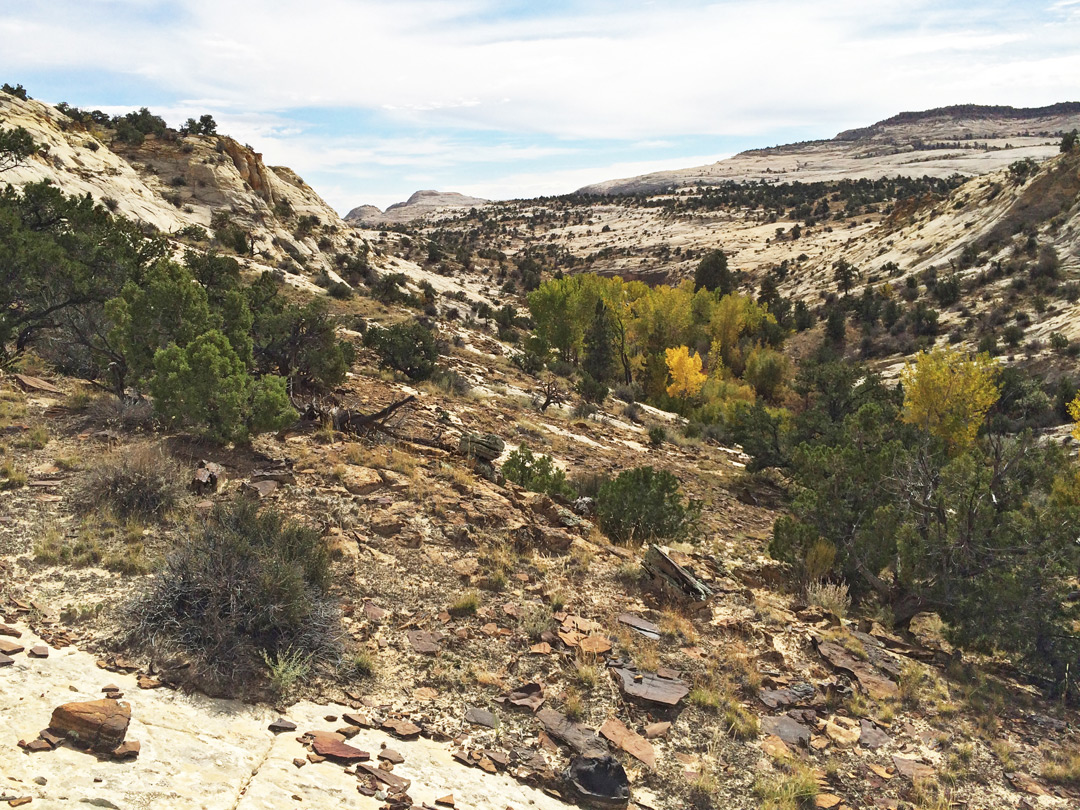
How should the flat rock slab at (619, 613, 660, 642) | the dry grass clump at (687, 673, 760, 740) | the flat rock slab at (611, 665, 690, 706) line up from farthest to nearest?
the flat rock slab at (619, 613, 660, 642) → the flat rock slab at (611, 665, 690, 706) → the dry grass clump at (687, 673, 760, 740)

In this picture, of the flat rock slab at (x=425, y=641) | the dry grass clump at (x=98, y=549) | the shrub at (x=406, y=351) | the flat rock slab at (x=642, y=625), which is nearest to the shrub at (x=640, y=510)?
the flat rock slab at (x=642, y=625)

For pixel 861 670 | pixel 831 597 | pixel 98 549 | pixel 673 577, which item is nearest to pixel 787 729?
pixel 861 670

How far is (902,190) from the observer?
83.7m

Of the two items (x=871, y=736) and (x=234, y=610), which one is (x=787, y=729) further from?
(x=234, y=610)

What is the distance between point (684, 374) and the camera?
34.3m

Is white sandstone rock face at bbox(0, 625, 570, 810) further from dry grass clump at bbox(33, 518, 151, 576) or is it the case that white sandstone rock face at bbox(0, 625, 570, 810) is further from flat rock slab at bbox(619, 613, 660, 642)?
flat rock slab at bbox(619, 613, 660, 642)

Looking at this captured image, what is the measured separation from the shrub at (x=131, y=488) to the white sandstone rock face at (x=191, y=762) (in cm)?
254

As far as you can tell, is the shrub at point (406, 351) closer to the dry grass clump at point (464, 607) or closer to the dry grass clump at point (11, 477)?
the dry grass clump at point (11, 477)

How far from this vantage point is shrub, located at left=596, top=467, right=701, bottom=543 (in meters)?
10.9

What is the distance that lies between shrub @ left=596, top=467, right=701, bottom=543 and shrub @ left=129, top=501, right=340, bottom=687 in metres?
5.65

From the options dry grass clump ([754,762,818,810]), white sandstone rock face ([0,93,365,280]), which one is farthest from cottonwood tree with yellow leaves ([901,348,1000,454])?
white sandstone rock face ([0,93,365,280])

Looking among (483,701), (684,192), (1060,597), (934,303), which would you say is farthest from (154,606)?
(684,192)

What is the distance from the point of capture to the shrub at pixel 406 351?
1961cm

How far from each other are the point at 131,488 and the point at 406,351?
489 inches
